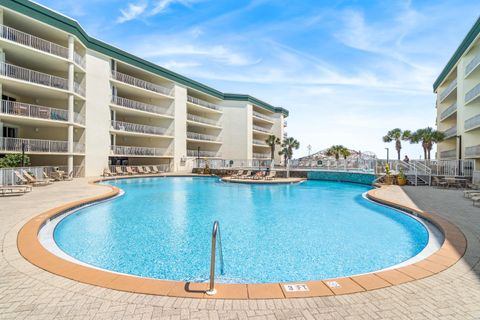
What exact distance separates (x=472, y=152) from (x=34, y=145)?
33.1 metres

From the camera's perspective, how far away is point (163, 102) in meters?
29.9

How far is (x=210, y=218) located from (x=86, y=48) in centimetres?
2123

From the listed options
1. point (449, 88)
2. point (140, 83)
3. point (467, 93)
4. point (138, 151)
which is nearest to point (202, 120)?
point (140, 83)

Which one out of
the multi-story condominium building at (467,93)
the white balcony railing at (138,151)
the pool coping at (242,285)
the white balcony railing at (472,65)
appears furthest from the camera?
the white balcony railing at (138,151)


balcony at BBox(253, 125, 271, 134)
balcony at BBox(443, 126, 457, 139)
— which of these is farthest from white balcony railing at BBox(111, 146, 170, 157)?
balcony at BBox(443, 126, 457, 139)

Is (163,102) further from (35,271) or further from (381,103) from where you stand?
(35,271)

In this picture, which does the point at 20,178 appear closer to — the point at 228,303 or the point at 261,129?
the point at 228,303

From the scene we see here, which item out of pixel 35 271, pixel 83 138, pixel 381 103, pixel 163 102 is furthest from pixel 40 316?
pixel 163 102

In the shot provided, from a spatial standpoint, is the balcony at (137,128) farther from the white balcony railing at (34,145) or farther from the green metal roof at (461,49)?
the green metal roof at (461,49)

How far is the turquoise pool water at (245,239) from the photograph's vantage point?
507cm

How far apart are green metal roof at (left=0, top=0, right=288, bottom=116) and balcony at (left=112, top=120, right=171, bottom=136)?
606cm

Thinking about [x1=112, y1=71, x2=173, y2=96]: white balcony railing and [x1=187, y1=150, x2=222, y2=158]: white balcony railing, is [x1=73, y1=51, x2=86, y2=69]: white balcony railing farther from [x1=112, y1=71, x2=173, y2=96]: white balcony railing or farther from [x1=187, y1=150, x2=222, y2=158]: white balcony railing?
[x1=187, y1=150, x2=222, y2=158]: white balcony railing

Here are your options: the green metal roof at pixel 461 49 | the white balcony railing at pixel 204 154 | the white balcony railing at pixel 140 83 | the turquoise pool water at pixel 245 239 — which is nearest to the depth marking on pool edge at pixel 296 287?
the turquoise pool water at pixel 245 239

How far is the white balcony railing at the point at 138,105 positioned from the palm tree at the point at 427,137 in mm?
29832
